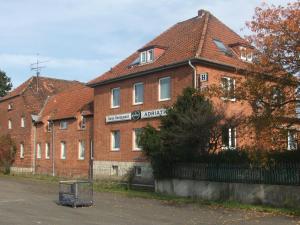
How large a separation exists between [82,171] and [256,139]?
21.9 m

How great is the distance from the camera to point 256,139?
18938 mm

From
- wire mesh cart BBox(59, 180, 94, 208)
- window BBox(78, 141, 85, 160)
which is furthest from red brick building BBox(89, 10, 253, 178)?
wire mesh cart BBox(59, 180, 94, 208)

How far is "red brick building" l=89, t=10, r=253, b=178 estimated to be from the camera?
1147 inches

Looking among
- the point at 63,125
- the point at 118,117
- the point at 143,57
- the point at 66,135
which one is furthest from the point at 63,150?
the point at 143,57

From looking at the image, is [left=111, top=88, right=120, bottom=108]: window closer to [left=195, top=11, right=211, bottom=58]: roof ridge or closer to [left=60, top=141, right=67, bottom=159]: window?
[left=195, top=11, right=211, bottom=58]: roof ridge

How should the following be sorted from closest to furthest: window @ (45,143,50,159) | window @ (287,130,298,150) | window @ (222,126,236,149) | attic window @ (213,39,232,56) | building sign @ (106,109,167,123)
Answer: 1. window @ (287,130,298,150)
2. window @ (222,126,236,149)
3. building sign @ (106,109,167,123)
4. attic window @ (213,39,232,56)
5. window @ (45,143,50,159)

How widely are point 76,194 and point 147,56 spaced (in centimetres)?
1458

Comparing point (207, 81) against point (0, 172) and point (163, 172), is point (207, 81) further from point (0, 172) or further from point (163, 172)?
point (0, 172)

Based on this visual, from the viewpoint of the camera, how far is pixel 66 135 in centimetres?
4138

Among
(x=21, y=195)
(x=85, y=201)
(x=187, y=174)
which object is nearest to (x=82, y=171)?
(x=21, y=195)

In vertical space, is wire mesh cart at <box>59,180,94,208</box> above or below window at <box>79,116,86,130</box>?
below

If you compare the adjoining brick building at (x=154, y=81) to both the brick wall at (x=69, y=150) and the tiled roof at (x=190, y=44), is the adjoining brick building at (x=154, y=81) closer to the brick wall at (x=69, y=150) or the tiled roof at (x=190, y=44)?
the tiled roof at (x=190, y=44)

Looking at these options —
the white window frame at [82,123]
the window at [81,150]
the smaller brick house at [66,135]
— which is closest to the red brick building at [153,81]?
the smaller brick house at [66,135]

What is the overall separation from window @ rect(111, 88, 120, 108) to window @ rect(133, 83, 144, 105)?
1820mm
